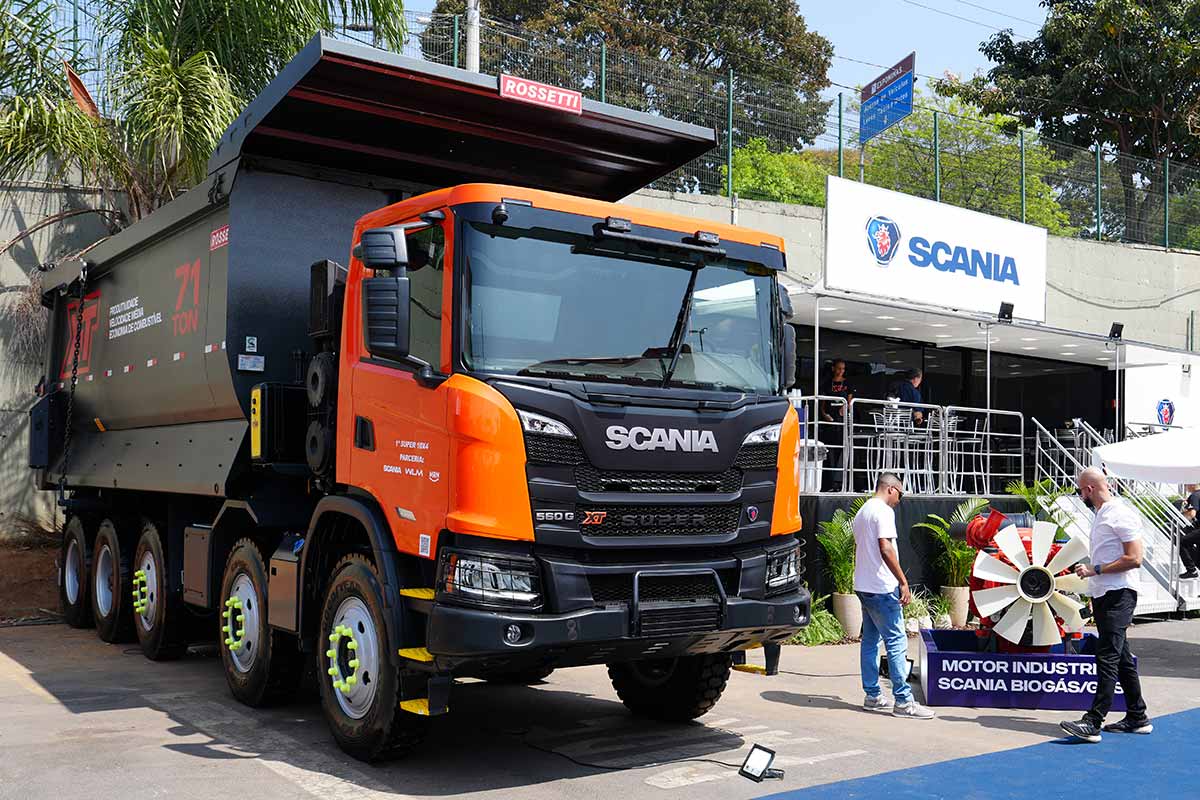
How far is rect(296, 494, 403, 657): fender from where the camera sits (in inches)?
238

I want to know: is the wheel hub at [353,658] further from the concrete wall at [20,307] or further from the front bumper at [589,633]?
the concrete wall at [20,307]

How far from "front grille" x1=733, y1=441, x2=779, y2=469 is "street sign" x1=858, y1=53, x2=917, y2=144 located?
1757cm

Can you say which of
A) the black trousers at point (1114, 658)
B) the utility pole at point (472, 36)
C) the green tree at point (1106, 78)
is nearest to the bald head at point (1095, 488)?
the black trousers at point (1114, 658)

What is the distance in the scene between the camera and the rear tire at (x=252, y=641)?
25.4 feet

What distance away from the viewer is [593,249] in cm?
636

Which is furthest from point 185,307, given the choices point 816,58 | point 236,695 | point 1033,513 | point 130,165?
point 816,58

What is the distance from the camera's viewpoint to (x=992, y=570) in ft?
30.2

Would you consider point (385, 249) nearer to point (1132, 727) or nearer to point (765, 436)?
point (765, 436)

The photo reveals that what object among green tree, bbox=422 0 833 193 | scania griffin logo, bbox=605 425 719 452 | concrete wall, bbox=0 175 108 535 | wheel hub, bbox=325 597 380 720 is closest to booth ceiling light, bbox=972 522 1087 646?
scania griffin logo, bbox=605 425 719 452

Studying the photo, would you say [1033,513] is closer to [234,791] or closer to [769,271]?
[769,271]

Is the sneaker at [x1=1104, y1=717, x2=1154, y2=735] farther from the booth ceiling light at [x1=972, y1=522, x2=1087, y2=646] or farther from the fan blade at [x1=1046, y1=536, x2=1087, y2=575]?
the fan blade at [x1=1046, y1=536, x2=1087, y2=575]

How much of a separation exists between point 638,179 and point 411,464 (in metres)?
3.52

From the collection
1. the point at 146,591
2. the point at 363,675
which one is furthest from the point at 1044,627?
the point at 146,591

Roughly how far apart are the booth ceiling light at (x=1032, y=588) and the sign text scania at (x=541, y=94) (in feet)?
15.7
